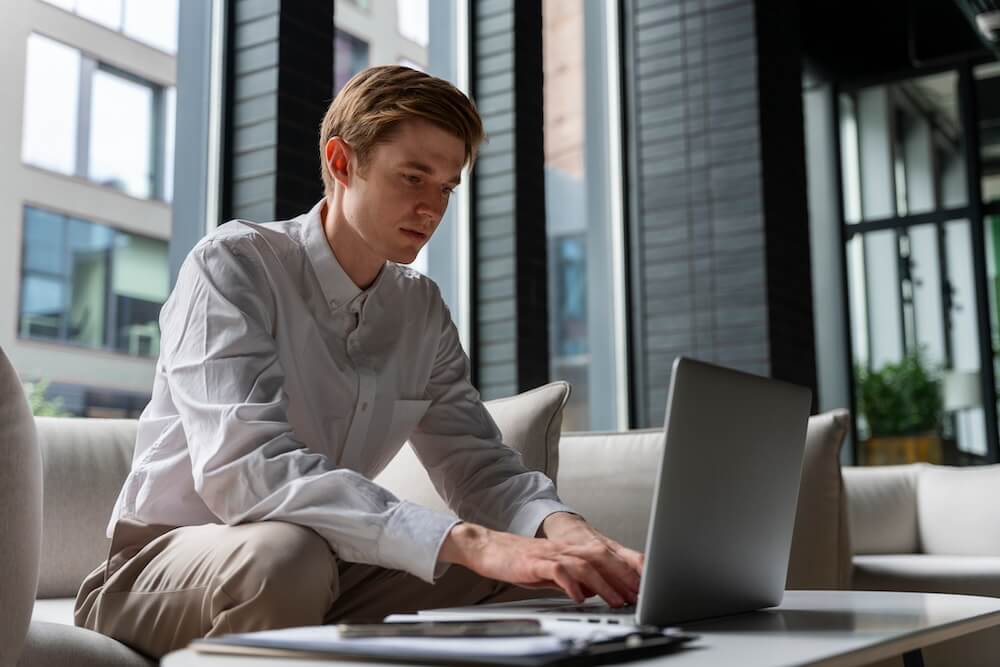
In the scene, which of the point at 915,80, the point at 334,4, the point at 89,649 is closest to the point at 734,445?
the point at 89,649

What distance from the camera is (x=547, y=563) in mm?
1171

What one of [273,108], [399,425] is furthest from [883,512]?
[399,425]

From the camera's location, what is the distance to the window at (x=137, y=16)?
302 centimetres

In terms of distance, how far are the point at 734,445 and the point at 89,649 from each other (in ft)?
2.90

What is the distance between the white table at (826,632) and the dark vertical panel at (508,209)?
2.80m

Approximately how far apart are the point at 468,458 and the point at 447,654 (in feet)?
3.31

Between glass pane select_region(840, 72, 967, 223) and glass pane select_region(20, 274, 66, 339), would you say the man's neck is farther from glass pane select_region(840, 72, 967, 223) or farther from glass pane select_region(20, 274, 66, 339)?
glass pane select_region(840, 72, 967, 223)

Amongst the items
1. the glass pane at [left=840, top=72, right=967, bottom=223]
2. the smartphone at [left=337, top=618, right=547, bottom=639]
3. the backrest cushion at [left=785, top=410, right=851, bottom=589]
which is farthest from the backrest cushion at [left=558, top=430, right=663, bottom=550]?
the glass pane at [left=840, top=72, right=967, bottom=223]

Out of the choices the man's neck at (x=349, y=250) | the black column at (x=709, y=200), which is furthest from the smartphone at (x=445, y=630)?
the black column at (x=709, y=200)

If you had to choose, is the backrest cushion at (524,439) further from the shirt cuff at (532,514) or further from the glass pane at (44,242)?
the glass pane at (44,242)

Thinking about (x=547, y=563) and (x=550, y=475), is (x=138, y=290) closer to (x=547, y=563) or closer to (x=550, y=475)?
(x=550, y=475)

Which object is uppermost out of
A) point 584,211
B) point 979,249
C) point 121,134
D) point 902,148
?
point 902,148

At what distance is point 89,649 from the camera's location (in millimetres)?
1454

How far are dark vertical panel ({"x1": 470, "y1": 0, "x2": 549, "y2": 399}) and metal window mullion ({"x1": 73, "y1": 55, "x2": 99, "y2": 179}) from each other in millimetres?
1713
